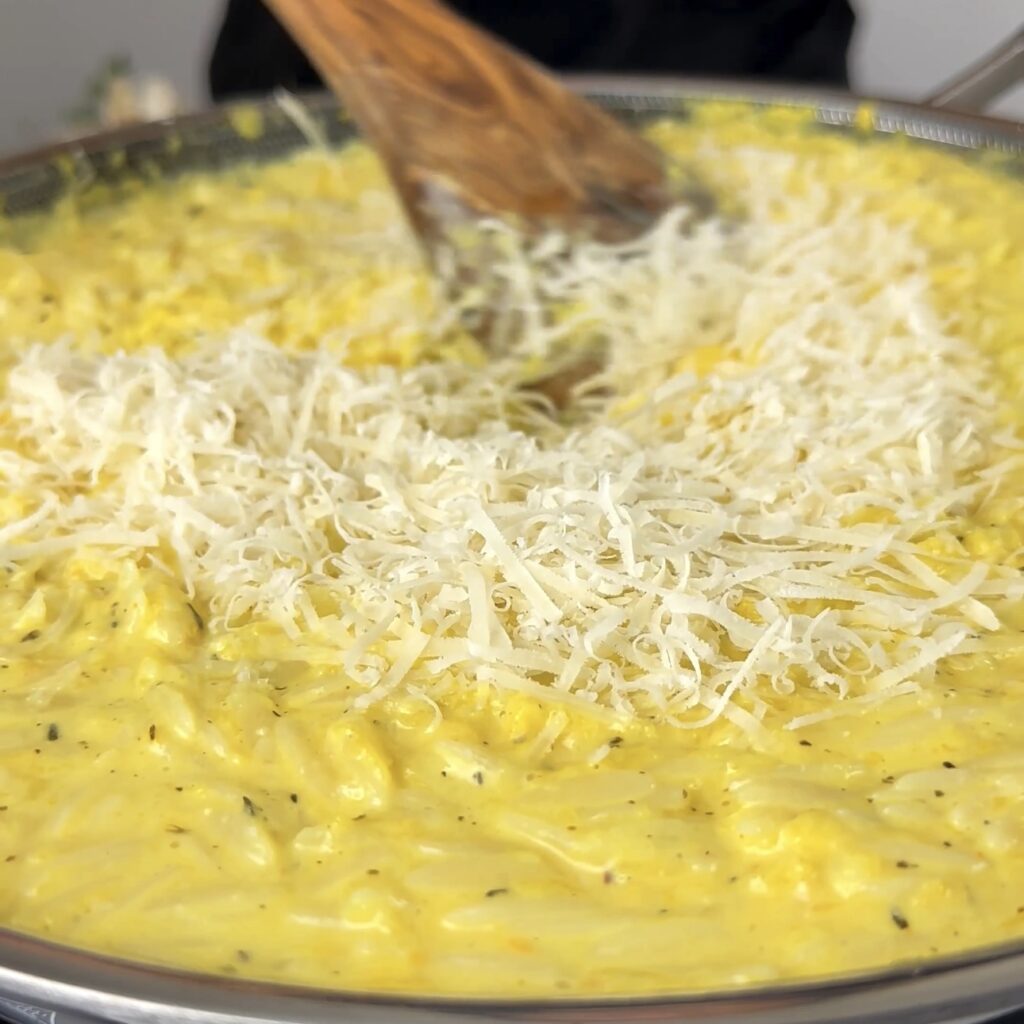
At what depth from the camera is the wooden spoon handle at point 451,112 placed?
1.99 meters

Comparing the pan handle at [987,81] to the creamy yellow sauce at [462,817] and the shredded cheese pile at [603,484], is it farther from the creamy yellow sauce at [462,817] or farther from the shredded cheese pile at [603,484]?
the creamy yellow sauce at [462,817]

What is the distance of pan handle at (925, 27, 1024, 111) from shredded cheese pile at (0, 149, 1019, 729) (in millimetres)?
400

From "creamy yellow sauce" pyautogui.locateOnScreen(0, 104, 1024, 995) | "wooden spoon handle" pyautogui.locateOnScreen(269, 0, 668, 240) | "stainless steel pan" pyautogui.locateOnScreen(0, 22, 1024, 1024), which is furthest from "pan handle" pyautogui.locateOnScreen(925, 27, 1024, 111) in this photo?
"stainless steel pan" pyautogui.locateOnScreen(0, 22, 1024, 1024)

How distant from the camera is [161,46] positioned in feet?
13.6

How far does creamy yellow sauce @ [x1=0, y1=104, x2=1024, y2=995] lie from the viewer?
96 centimetres

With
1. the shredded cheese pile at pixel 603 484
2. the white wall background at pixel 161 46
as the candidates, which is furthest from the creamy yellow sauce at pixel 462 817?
the white wall background at pixel 161 46

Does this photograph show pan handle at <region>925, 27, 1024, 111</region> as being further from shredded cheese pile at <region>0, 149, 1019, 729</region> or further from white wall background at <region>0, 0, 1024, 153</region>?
white wall background at <region>0, 0, 1024, 153</region>

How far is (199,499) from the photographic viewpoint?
143 cm

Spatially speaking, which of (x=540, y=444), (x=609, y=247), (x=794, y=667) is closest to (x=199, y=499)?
(x=540, y=444)

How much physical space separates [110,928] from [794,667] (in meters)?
0.68

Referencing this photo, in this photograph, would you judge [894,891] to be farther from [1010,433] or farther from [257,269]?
[257,269]

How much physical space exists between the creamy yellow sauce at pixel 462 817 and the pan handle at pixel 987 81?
3.28 ft

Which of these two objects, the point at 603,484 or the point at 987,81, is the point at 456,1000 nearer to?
the point at 603,484

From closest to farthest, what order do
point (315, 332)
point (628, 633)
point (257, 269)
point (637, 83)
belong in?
point (628, 633) → point (315, 332) → point (257, 269) → point (637, 83)
